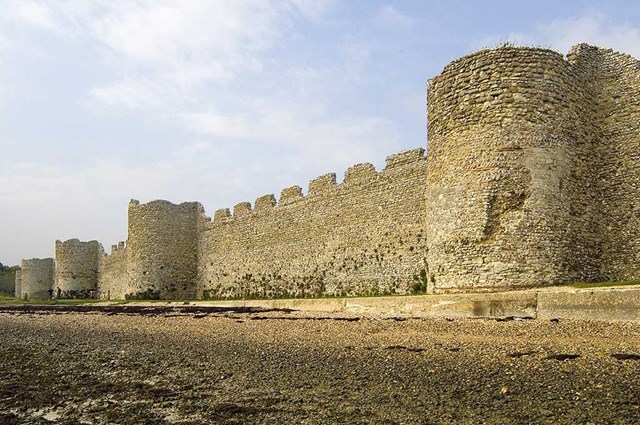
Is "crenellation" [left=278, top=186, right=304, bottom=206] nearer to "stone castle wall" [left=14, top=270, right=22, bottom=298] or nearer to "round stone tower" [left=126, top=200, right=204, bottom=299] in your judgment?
"round stone tower" [left=126, top=200, right=204, bottom=299]

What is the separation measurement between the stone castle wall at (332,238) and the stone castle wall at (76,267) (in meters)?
16.5

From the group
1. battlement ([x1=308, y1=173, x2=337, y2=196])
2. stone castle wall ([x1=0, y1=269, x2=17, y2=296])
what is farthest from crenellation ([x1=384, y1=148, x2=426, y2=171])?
stone castle wall ([x1=0, y1=269, x2=17, y2=296])

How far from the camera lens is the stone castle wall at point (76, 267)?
130ft

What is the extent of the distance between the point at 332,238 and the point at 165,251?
1127cm

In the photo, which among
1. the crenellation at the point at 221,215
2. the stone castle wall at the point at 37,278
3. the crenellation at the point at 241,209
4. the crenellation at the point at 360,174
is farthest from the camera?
the stone castle wall at the point at 37,278

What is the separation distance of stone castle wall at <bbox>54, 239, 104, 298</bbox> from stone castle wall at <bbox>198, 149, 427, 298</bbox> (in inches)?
650

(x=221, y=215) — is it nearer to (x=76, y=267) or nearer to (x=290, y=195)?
(x=290, y=195)

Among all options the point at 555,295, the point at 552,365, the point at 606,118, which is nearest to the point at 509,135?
the point at 606,118

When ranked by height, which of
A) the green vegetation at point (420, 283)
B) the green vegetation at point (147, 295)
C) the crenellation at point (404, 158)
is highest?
the crenellation at point (404, 158)

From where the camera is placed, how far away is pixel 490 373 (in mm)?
5570

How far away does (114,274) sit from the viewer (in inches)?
1430

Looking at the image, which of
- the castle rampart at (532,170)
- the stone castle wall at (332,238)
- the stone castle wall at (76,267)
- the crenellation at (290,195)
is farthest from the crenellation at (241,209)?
the stone castle wall at (76,267)

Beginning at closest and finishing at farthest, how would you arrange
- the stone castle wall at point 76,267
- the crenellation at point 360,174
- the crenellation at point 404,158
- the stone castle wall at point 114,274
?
the crenellation at point 404,158 < the crenellation at point 360,174 < the stone castle wall at point 114,274 < the stone castle wall at point 76,267

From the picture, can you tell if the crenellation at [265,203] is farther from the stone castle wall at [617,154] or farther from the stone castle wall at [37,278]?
the stone castle wall at [37,278]
